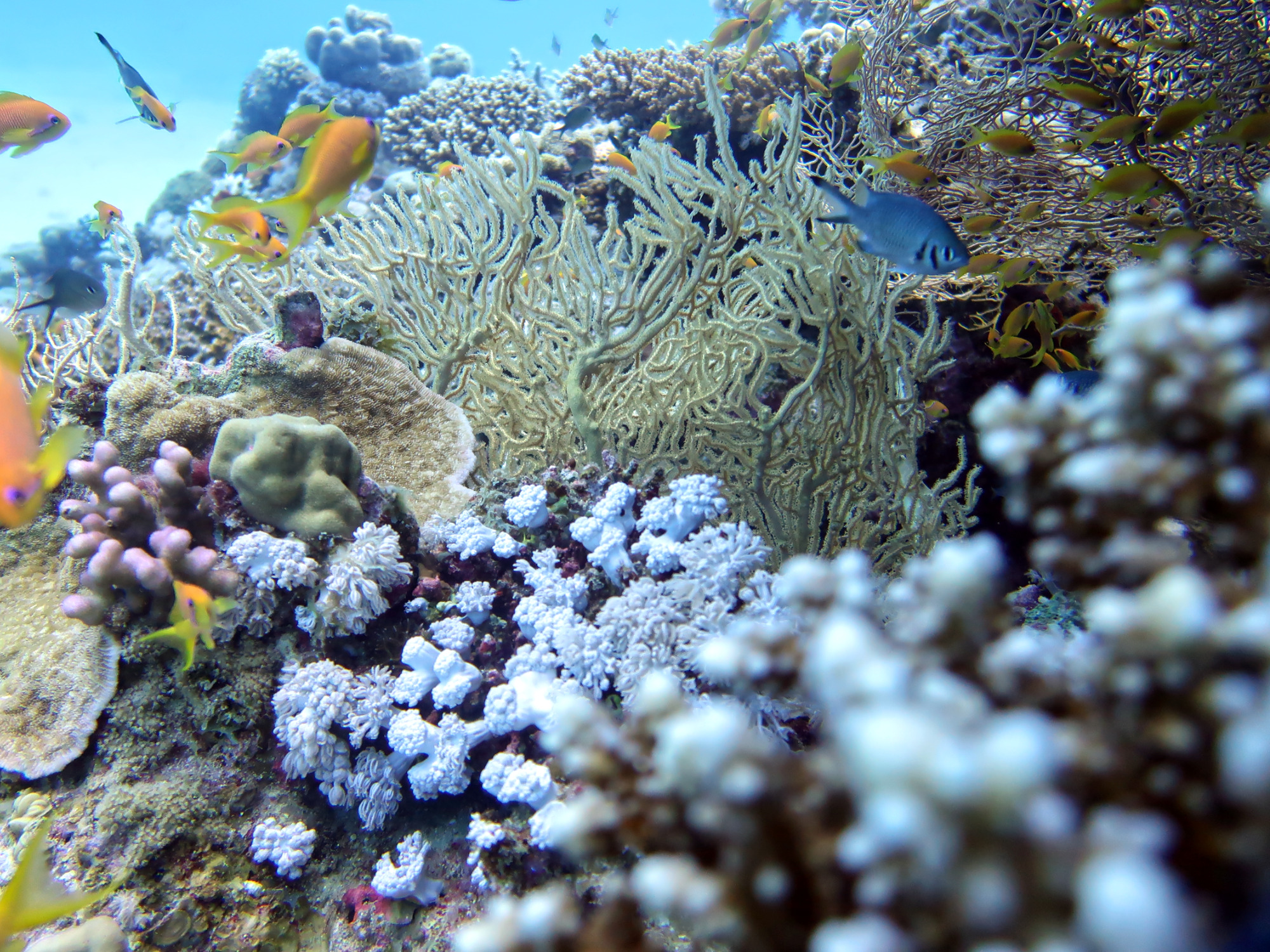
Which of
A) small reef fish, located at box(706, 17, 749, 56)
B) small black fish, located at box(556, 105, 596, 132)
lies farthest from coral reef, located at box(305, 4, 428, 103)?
small reef fish, located at box(706, 17, 749, 56)

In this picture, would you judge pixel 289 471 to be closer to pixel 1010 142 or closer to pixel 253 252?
pixel 253 252

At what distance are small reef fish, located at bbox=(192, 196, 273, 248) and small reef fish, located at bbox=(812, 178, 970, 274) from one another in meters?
2.43

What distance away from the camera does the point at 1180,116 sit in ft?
9.32

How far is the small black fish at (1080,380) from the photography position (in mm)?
2928

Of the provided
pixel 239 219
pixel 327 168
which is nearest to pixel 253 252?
pixel 239 219

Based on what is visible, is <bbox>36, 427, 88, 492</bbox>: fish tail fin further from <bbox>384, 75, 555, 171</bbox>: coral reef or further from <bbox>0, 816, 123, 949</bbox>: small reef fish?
<bbox>384, 75, 555, 171</bbox>: coral reef

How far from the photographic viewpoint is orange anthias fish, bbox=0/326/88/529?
168 centimetres

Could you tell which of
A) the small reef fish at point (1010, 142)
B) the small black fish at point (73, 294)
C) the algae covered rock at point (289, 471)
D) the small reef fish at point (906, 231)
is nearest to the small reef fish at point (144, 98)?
the small black fish at point (73, 294)

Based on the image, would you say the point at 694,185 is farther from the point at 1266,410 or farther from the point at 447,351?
the point at 1266,410

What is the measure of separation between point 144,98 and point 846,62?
589cm

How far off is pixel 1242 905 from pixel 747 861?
45cm

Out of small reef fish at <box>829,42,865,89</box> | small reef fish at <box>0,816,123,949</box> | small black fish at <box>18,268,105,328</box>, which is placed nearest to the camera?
small reef fish at <box>0,816,123,949</box>

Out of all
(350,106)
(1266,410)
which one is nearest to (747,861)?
(1266,410)

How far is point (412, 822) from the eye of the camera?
2273 mm
